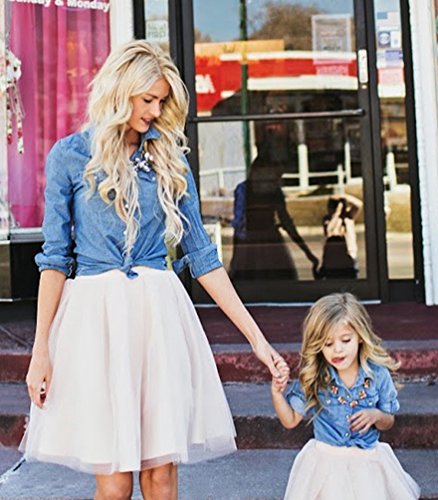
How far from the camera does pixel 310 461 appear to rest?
2887 mm

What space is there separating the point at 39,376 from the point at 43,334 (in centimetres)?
12

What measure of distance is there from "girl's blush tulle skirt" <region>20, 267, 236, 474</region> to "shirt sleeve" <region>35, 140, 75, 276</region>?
9 centimetres

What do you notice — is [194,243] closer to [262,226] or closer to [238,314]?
[238,314]

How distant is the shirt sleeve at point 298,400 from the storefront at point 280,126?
9.31 feet

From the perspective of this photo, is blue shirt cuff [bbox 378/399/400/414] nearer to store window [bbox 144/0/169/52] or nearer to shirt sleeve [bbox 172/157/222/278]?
shirt sleeve [bbox 172/157/222/278]

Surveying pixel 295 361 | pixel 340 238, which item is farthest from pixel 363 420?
pixel 340 238

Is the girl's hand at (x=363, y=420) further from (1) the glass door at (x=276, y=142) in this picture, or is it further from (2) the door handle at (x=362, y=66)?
(2) the door handle at (x=362, y=66)

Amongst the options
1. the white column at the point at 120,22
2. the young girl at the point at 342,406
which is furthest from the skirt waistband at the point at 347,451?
the white column at the point at 120,22

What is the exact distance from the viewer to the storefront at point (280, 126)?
559 cm

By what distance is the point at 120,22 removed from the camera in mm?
5641

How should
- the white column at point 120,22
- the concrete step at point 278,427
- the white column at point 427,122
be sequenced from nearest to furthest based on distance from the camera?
the concrete step at point 278,427 < the white column at point 427,122 < the white column at point 120,22

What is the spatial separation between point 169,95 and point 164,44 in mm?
3473

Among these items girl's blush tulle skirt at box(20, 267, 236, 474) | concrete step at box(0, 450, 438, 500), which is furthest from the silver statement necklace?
concrete step at box(0, 450, 438, 500)

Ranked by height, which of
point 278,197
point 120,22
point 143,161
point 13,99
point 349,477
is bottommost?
point 349,477
